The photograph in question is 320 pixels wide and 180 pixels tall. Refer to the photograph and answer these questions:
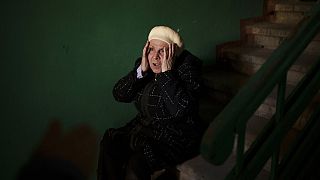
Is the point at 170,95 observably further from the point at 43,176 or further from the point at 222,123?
the point at 43,176

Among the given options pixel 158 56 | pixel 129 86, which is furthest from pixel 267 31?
pixel 129 86

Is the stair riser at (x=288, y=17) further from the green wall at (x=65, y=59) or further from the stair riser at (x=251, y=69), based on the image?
the green wall at (x=65, y=59)

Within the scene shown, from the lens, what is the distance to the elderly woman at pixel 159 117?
7.22 ft

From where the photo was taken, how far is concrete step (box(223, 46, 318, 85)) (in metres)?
2.88

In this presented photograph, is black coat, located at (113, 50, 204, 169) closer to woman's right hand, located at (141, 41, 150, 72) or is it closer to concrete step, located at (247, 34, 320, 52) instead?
woman's right hand, located at (141, 41, 150, 72)

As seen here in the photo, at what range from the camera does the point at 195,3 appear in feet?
10.8

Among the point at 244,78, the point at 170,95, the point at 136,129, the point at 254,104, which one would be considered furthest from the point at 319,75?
the point at 244,78

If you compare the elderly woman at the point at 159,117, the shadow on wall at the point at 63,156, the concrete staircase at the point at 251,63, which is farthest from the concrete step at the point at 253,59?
the shadow on wall at the point at 63,156

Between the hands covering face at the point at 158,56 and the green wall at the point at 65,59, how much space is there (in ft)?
1.78

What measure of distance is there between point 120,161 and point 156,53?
0.77 metres

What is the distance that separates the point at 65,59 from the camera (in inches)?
102

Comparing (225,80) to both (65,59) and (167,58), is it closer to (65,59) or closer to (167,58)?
(167,58)

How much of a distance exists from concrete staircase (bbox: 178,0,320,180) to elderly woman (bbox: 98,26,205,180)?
0.88 feet

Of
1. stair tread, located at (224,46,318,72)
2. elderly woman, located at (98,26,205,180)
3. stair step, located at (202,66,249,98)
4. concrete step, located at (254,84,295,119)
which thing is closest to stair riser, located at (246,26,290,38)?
stair tread, located at (224,46,318,72)
